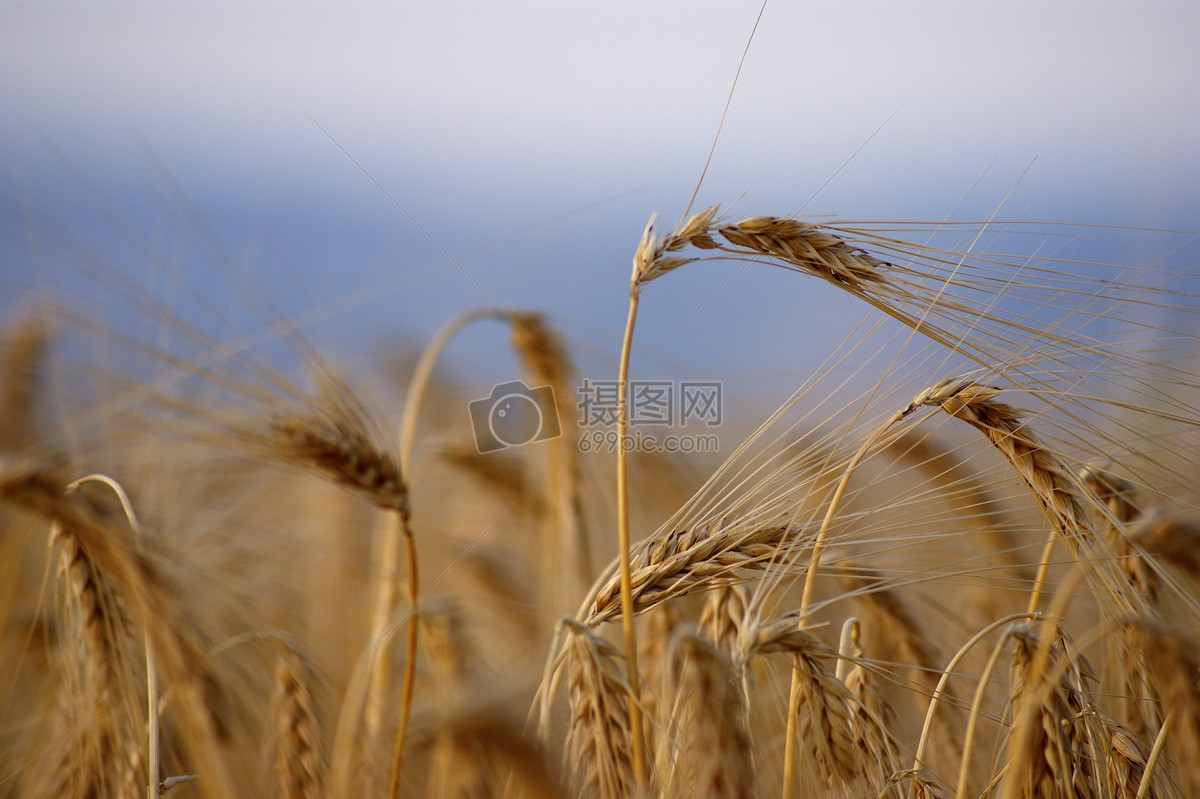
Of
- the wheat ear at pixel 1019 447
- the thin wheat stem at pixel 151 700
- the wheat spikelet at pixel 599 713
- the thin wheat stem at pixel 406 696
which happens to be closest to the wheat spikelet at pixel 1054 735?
the wheat ear at pixel 1019 447

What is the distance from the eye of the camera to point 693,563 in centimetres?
99

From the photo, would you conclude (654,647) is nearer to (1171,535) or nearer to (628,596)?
(628,596)

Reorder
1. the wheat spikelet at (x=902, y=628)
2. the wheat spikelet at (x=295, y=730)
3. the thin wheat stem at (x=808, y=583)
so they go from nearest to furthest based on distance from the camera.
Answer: the thin wheat stem at (x=808, y=583) < the wheat spikelet at (x=295, y=730) < the wheat spikelet at (x=902, y=628)

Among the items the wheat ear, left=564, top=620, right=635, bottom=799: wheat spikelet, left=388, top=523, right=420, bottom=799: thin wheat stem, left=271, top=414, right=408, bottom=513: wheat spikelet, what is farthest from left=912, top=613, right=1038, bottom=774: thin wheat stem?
left=271, top=414, right=408, bottom=513: wheat spikelet

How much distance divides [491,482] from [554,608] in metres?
0.50

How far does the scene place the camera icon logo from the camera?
1.69 m

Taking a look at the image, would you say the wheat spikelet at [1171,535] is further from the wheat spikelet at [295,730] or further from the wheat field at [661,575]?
the wheat spikelet at [295,730]

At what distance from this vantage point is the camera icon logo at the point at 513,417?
1.69 metres

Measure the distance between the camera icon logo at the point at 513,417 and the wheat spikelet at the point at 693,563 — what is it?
67cm

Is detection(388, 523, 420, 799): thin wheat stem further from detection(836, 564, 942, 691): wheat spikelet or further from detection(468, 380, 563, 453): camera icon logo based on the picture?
detection(836, 564, 942, 691): wheat spikelet

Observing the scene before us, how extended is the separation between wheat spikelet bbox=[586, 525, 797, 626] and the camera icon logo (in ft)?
2.21

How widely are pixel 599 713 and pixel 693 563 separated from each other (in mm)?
247

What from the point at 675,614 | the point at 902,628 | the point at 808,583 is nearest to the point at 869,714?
the point at 808,583

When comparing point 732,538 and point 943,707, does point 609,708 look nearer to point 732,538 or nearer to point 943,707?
point 732,538
